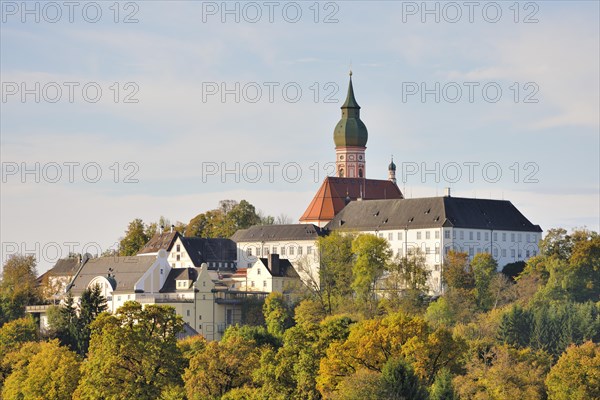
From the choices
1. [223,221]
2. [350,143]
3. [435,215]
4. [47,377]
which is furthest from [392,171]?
[47,377]

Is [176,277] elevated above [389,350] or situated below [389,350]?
above

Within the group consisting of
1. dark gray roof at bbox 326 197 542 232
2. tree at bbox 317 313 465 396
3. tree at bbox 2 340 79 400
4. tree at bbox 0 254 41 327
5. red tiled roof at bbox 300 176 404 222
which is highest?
red tiled roof at bbox 300 176 404 222

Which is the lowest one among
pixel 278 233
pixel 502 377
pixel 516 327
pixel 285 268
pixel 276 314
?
pixel 502 377

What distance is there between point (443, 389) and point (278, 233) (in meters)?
65.6

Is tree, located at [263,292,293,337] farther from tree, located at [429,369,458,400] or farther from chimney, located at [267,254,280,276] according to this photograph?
tree, located at [429,369,458,400]

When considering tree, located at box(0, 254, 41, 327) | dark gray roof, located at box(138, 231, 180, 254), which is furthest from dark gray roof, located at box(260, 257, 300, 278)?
tree, located at box(0, 254, 41, 327)

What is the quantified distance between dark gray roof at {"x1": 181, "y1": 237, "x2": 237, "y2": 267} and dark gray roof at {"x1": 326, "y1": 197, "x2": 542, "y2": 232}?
29.4 feet

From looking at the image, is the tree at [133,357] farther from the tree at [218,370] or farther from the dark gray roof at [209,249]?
the dark gray roof at [209,249]

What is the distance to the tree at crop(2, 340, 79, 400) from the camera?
84.2m

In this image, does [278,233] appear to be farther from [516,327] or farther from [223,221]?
[516,327]

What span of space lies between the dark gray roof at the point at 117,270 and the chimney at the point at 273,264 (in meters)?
9.03

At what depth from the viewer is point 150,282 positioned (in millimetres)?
118750

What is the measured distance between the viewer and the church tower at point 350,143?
160 metres

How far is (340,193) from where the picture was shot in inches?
5719
